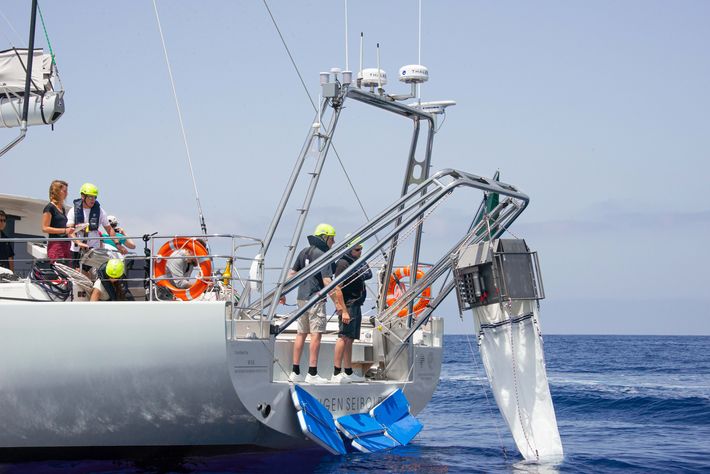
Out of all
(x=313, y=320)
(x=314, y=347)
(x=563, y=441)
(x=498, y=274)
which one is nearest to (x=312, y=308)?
(x=313, y=320)

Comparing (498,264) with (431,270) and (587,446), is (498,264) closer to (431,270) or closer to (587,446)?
(431,270)

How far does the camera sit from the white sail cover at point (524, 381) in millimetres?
13109

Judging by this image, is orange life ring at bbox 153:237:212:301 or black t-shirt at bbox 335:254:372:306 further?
black t-shirt at bbox 335:254:372:306

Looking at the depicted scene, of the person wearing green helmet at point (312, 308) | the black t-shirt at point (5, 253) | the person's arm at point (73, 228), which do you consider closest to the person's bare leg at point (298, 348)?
the person wearing green helmet at point (312, 308)

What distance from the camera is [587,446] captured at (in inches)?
639

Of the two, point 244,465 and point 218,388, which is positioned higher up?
point 218,388

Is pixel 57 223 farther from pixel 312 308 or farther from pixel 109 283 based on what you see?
pixel 312 308

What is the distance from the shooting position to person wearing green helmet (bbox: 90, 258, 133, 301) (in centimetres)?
1180

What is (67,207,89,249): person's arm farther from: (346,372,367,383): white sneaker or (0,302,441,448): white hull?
(346,372,367,383): white sneaker

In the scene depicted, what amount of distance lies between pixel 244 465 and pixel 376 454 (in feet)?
7.02

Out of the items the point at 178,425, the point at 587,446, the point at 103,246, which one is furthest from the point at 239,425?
the point at 587,446

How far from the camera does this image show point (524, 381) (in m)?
13.1

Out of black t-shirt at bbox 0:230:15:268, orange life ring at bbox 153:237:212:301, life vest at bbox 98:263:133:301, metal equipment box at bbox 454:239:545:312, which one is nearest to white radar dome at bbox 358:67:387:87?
metal equipment box at bbox 454:239:545:312

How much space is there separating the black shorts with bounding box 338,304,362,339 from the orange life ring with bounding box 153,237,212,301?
6.58ft
